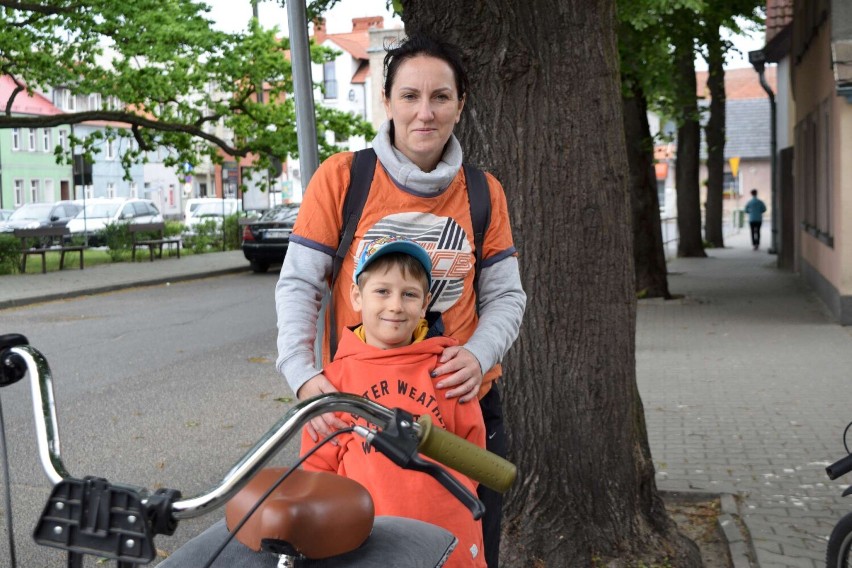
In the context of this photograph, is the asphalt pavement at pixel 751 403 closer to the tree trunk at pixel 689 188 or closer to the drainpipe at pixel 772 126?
the tree trunk at pixel 689 188

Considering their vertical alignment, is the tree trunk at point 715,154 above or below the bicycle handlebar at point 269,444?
above

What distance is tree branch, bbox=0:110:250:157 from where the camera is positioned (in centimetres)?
2438

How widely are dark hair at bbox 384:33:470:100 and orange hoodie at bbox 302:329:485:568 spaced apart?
0.69m

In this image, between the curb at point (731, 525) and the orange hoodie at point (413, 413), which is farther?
the curb at point (731, 525)

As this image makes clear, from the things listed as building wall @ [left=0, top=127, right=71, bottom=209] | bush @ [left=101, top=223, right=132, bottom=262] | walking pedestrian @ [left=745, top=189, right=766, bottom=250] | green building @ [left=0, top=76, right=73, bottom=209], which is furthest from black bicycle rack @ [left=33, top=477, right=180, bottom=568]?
building wall @ [left=0, top=127, right=71, bottom=209]

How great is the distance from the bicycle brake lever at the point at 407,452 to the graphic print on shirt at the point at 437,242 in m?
1.09

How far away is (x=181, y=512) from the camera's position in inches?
69.1

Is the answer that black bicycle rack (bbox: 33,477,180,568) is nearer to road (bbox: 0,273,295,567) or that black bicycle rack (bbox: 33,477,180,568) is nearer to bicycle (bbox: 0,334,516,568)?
bicycle (bbox: 0,334,516,568)

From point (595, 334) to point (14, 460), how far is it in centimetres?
430

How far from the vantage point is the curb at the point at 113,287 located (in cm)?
1950

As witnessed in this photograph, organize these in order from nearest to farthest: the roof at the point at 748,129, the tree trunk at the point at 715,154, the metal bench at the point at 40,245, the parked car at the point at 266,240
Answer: the metal bench at the point at 40,245, the parked car at the point at 266,240, the tree trunk at the point at 715,154, the roof at the point at 748,129

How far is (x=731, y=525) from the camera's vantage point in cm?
591

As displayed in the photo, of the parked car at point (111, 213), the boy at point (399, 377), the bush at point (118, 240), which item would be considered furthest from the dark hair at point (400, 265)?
Result: the parked car at point (111, 213)

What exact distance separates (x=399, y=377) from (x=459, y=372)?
0.15 meters
